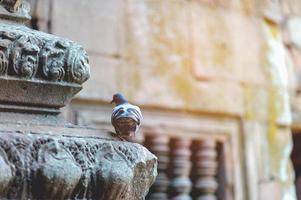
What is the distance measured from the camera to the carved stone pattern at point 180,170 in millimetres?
2777

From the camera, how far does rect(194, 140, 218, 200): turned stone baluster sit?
2.86 m

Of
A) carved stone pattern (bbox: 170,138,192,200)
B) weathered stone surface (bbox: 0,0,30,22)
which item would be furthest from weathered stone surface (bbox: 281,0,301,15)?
weathered stone surface (bbox: 0,0,30,22)

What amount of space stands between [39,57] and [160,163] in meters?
1.78

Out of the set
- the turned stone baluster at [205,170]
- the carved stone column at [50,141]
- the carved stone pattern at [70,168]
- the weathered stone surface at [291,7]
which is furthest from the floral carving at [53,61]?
the weathered stone surface at [291,7]

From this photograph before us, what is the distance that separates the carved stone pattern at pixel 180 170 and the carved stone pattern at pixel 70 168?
5.59 ft

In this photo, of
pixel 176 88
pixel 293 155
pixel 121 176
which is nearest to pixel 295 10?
pixel 293 155

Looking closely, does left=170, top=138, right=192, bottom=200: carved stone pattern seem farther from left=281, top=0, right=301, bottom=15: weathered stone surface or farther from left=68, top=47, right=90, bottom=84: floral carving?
left=68, top=47, right=90, bottom=84: floral carving

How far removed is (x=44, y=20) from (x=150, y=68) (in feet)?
1.71

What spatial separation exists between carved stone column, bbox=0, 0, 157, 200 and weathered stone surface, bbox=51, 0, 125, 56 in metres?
1.55

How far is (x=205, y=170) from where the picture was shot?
2895mm

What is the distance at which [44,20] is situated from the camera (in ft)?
8.63

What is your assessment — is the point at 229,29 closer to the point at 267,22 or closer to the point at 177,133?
the point at 267,22

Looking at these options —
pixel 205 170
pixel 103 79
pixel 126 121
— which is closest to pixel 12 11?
pixel 126 121

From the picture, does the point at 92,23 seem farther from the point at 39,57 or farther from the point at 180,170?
the point at 39,57
